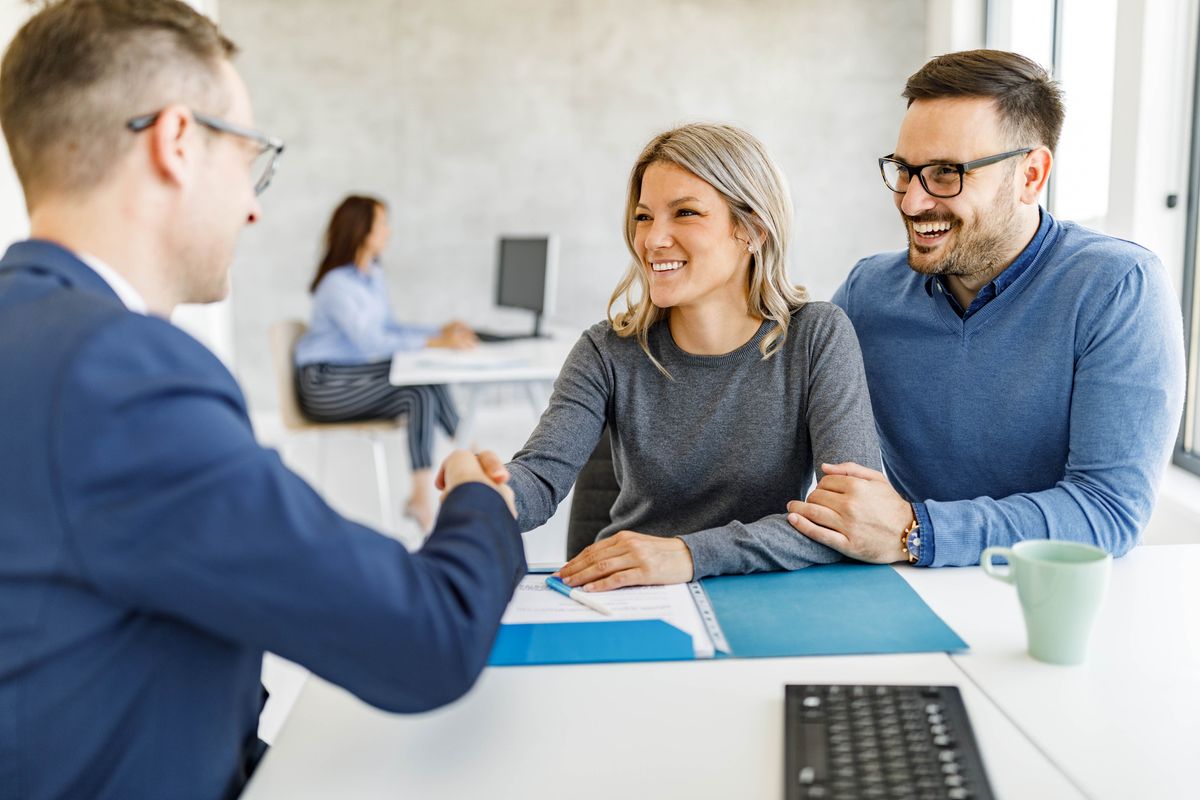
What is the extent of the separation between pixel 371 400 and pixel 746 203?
3.00 m

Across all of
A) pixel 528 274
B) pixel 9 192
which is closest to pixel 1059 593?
pixel 9 192

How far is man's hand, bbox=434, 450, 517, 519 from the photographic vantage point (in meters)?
1.16

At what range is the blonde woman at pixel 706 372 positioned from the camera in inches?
70.6

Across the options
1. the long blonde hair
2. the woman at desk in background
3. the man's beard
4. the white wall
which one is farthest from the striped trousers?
the man's beard

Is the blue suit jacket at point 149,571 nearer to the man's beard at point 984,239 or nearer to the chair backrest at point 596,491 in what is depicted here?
the chair backrest at point 596,491

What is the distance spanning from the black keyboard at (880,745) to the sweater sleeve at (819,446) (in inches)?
16.3

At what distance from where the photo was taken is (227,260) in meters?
1.03

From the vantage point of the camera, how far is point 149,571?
30.3 inches

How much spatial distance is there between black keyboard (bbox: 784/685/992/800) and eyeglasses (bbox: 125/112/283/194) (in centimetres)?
75

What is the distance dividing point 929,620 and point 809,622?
0.14m

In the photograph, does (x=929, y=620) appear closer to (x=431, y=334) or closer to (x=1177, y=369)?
(x=1177, y=369)

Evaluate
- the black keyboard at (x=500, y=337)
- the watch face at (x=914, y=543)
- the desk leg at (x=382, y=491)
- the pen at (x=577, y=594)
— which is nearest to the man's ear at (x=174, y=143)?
the pen at (x=577, y=594)

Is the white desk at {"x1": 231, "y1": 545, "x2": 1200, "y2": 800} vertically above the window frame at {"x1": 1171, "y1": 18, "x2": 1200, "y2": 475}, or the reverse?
the window frame at {"x1": 1171, "y1": 18, "x2": 1200, "y2": 475}

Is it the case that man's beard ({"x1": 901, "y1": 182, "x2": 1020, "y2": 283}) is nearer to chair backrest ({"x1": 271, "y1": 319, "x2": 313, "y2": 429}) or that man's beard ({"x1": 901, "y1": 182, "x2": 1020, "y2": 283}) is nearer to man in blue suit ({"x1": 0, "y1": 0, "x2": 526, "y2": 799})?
man in blue suit ({"x1": 0, "y1": 0, "x2": 526, "y2": 799})
